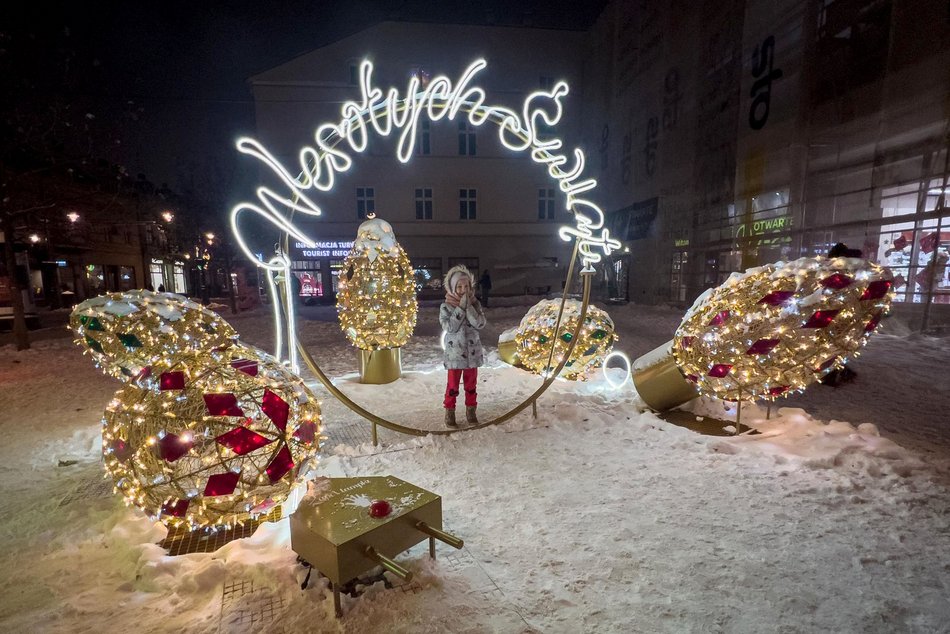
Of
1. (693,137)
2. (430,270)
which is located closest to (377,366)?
(693,137)

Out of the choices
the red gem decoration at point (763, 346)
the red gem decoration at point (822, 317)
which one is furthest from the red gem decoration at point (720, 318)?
the red gem decoration at point (822, 317)

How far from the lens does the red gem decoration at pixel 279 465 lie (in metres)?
2.79

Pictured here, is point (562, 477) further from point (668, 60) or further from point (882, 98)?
point (668, 60)

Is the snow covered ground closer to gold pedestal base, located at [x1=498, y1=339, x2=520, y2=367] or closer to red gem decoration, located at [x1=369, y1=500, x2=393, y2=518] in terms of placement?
red gem decoration, located at [x1=369, y1=500, x2=393, y2=518]

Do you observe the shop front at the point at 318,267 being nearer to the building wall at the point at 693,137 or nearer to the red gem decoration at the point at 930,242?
the building wall at the point at 693,137

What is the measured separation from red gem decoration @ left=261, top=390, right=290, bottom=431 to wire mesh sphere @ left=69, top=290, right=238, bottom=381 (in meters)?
2.52

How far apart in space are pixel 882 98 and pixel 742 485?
12.4 m

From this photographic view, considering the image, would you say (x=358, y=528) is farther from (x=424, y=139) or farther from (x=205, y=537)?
(x=424, y=139)

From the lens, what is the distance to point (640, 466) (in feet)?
13.2

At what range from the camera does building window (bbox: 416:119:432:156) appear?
986 inches

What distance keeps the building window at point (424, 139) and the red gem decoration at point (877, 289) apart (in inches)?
935

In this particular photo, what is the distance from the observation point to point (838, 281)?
407cm

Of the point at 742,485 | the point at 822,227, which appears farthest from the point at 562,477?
the point at 822,227

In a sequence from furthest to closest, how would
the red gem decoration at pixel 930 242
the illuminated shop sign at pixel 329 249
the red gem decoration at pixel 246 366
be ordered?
1. the illuminated shop sign at pixel 329 249
2. the red gem decoration at pixel 930 242
3. the red gem decoration at pixel 246 366
